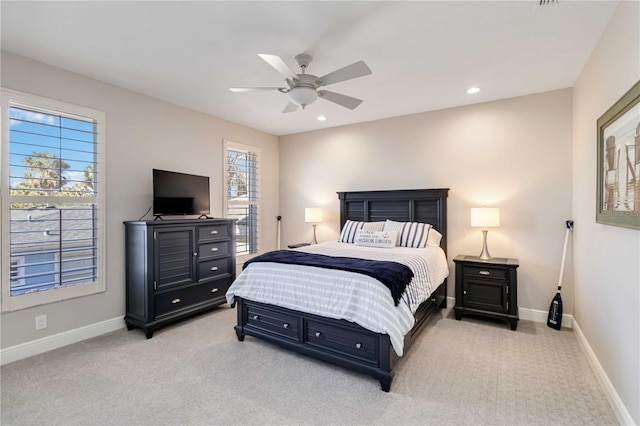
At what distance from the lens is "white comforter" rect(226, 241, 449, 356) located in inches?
91.7

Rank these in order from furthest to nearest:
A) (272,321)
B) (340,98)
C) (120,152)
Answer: (120,152) < (272,321) < (340,98)

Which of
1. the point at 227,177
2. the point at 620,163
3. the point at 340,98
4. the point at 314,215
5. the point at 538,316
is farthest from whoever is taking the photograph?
the point at 314,215

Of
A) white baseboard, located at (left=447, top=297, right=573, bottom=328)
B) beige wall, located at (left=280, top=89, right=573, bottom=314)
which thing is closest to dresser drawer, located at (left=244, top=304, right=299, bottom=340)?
beige wall, located at (left=280, top=89, right=573, bottom=314)

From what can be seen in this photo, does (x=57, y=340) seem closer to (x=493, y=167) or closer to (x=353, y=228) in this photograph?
(x=353, y=228)

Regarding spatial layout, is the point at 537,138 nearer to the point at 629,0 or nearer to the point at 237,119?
the point at 629,0

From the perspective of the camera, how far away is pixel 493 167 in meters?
3.98

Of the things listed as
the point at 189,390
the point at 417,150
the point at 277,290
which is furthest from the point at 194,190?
the point at 417,150

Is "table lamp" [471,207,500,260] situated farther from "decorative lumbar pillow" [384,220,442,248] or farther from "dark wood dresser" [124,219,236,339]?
"dark wood dresser" [124,219,236,339]

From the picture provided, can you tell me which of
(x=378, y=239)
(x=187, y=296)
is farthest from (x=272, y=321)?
(x=378, y=239)

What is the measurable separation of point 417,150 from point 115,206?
13.3 ft

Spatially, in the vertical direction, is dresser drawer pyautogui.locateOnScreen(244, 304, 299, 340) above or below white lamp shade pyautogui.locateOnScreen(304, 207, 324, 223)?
below

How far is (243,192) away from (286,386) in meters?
3.47

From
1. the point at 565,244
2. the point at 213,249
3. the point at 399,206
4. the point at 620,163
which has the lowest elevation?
the point at 213,249

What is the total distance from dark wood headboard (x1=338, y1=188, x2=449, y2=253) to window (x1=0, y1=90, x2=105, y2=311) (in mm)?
3376
